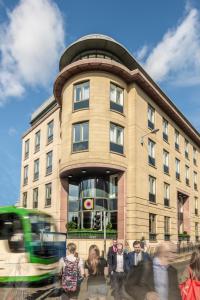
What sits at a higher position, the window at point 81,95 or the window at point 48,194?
the window at point 81,95

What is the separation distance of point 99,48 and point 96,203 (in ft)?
38.4

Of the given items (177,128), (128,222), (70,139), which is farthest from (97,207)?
(177,128)

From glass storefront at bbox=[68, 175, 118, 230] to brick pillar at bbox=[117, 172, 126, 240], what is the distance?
0.55 metres

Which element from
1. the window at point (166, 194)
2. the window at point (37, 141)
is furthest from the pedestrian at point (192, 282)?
the window at point (37, 141)

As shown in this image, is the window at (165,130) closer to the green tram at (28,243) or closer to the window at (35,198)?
the window at (35,198)

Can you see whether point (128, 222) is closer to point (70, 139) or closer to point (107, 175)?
point (107, 175)

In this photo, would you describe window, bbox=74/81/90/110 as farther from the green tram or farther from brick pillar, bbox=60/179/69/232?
the green tram

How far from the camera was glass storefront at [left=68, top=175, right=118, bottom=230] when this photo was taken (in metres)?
26.6

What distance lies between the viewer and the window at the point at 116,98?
27250 mm

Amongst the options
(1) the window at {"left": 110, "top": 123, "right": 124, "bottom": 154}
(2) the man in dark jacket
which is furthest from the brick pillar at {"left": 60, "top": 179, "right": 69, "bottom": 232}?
(2) the man in dark jacket

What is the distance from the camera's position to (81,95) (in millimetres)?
27359

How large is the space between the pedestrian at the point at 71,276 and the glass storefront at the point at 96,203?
18.3 meters

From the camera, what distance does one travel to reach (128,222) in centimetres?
2594

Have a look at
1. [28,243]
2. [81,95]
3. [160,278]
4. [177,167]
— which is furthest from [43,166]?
[160,278]
